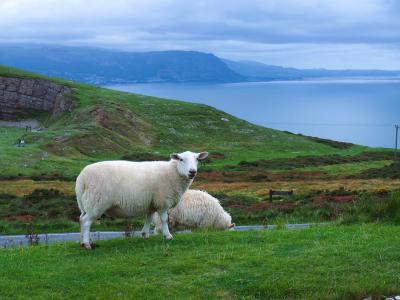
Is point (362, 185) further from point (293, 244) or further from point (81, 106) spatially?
point (81, 106)

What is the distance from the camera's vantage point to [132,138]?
91875 millimetres

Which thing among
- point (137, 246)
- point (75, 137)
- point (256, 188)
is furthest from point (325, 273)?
point (75, 137)

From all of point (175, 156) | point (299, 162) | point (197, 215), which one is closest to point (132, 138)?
point (299, 162)

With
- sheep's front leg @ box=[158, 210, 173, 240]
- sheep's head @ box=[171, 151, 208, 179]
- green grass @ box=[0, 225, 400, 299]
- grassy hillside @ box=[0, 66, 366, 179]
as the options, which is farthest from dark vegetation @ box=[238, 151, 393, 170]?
green grass @ box=[0, 225, 400, 299]

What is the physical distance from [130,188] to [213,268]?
3.57 metres

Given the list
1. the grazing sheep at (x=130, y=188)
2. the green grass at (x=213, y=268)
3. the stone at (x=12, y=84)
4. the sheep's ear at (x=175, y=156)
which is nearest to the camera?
the green grass at (x=213, y=268)

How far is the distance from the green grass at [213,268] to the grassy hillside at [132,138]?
4565cm

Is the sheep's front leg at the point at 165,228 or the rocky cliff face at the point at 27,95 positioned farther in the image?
the rocky cliff face at the point at 27,95

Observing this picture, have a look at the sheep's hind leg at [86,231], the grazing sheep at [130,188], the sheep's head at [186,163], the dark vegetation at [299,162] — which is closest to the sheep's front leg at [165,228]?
the grazing sheep at [130,188]

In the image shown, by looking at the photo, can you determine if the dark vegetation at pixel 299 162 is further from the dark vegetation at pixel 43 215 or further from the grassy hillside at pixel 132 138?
the dark vegetation at pixel 43 215

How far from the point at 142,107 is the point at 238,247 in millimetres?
102852

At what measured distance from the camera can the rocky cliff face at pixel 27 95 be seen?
108 meters

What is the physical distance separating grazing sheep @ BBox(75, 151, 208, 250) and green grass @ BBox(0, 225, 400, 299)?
77 centimetres

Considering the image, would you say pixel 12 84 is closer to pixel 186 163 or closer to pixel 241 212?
pixel 241 212
